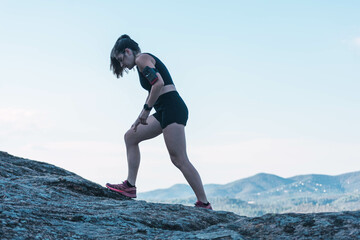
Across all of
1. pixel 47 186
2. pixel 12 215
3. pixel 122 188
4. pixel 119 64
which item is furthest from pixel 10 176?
pixel 12 215

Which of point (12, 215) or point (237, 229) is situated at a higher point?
point (12, 215)

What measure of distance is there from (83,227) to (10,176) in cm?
436

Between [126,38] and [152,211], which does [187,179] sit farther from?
[126,38]

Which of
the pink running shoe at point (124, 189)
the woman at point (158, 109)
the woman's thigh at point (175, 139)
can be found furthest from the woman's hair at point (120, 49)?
the pink running shoe at point (124, 189)

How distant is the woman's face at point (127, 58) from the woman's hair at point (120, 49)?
0.09 meters

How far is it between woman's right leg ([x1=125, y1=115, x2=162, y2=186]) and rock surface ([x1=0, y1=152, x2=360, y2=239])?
110 cm

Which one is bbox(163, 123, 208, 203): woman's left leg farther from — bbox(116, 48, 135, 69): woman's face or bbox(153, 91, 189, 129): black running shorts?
bbox(116, 48, 135, 69): woman's face

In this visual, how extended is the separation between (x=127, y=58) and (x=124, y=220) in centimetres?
371

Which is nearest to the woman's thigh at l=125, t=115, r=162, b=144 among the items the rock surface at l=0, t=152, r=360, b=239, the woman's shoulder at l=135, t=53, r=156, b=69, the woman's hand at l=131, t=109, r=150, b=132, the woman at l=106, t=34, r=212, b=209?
the woman at l=106, t=34, r=212, b=209

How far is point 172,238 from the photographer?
5.19 m

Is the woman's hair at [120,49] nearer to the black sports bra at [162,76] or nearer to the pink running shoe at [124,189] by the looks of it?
the black sports bra at [162,76]

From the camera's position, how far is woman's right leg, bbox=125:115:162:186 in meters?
8.92

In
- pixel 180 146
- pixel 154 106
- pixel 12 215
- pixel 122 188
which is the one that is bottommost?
pixel 12 215

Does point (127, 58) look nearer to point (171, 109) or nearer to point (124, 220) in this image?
point (171, 109)
